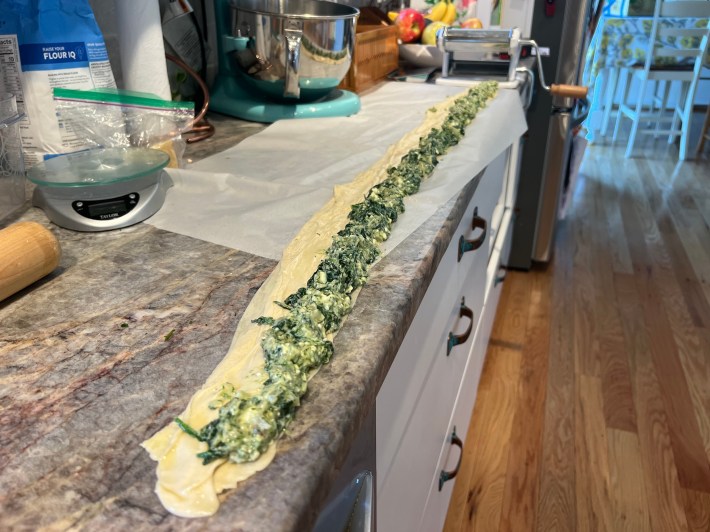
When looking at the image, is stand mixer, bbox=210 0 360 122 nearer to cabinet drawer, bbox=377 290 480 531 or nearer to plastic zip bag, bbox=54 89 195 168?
plastic zip bag, bbox=54 89 195 168

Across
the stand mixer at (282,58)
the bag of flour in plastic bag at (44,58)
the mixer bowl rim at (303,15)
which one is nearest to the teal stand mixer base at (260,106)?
the stand mixer at (282,58)

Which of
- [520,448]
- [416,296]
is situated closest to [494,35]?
[520,448]

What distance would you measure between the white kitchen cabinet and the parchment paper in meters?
0.07

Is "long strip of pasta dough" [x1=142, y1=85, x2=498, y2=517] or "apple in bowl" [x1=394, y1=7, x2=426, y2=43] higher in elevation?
"apple in bowl" [x1=394, y1=7, x2=426, y2=43]

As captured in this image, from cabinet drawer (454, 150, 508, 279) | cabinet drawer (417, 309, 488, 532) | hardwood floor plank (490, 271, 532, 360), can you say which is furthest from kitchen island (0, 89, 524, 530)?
hardwood floor plank (490, 271, 532, 360)

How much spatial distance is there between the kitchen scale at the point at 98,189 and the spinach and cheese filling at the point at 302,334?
0.80 feet

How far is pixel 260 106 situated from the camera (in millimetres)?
1136

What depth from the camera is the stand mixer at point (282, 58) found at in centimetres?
99

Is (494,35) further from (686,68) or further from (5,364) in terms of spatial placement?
(686,68)

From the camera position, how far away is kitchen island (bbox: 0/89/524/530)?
31 centimetres

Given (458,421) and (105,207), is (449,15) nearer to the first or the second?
(458,421)

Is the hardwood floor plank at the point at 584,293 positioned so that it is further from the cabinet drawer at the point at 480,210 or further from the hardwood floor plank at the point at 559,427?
the cabinet drawer at the point at 480,210

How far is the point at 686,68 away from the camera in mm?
3484

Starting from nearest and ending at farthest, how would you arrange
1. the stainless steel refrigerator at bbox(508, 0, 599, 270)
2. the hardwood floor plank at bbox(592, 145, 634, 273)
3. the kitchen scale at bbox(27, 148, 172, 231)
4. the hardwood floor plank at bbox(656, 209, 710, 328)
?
the kitchen scale at bbox(27, 148, 172, 231) → the stainless steel refrigerator at bbox(508, 0, 599, 270) → the hardwood floor plank at bbox(656, 209, 710, 328) → the hardwood floor plank at bbox(592, 145, 634, 273)
